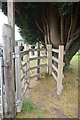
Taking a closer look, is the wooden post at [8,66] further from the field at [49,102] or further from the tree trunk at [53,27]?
the tree trunk at [53,27]

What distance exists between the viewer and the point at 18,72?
1934 mm

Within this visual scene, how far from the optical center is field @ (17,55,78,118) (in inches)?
77.8

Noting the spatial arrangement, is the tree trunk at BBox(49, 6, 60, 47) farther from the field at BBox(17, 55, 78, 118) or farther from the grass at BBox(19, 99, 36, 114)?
the grass at BBox(19, 99, 36, 114)

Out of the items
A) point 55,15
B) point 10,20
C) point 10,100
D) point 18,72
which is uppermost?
point 55,15

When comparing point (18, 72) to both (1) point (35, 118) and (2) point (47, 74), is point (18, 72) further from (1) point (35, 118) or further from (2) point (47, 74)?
(2) point (47, 74)

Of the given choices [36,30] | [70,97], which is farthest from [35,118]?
[36,30]

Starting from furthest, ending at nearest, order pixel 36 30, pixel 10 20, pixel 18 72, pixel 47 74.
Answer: pixel 36 30, pixel 47 74, pixel 10 20, pixel 18 72

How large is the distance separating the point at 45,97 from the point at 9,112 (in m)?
1.26

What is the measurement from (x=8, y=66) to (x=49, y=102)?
1.72 m

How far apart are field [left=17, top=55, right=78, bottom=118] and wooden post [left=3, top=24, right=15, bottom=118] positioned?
14.4 inches

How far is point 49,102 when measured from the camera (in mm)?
2430

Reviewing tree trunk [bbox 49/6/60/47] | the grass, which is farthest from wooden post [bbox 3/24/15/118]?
tree trunk [bbox 49/6/60/47]

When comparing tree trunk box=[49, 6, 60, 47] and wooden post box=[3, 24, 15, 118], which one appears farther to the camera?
tree trunk box=[49, 6, 60, 47]

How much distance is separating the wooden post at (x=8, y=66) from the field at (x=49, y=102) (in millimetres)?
366
